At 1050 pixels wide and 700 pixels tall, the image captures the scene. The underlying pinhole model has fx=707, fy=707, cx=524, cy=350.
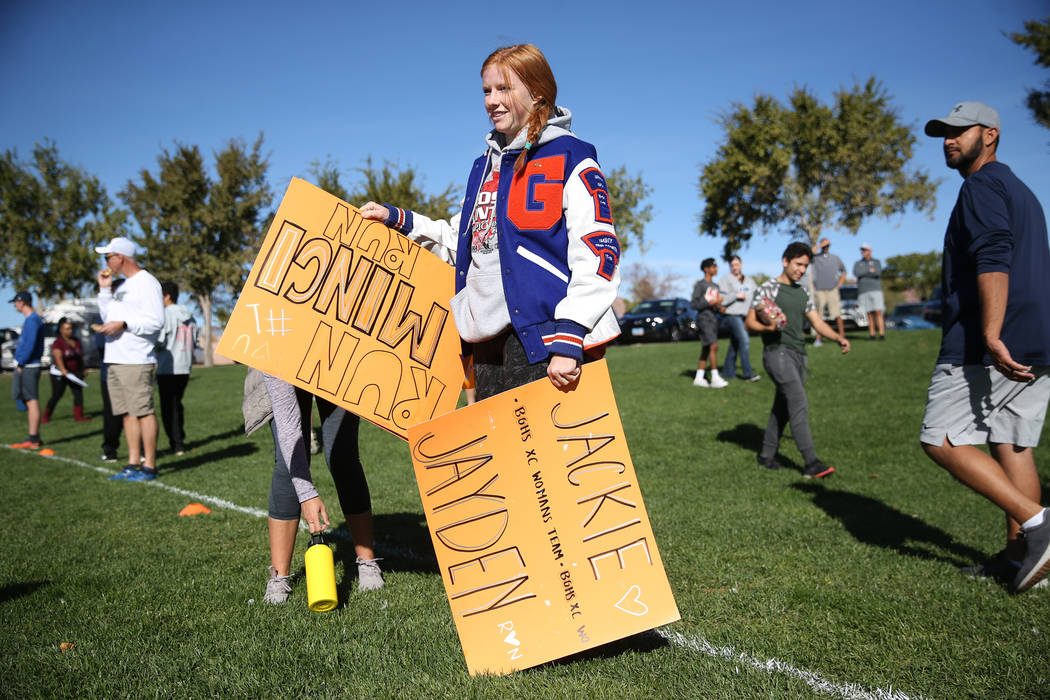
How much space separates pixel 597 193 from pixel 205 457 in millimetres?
7933

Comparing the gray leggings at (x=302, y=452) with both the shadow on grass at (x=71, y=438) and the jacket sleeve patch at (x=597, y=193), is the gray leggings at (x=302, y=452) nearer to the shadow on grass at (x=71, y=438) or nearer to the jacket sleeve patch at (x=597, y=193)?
the jacket sleeve patch at (x=597, y=193)

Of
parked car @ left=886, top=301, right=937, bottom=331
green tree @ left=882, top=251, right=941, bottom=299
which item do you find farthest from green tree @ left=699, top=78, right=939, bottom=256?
green tree @ left=882, top=251, right=941, bottom=299

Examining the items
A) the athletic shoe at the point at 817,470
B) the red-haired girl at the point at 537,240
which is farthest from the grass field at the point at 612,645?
the red-haired girl at the point at 537,240

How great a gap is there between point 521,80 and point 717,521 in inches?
139

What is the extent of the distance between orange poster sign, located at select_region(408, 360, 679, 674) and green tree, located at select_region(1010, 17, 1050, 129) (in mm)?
26660

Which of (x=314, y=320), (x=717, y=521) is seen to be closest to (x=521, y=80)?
(x=314, y=320)

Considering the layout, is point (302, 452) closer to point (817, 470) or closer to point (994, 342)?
point (994, 342)

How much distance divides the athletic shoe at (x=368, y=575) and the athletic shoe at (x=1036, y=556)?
10.3ft

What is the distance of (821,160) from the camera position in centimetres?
2997

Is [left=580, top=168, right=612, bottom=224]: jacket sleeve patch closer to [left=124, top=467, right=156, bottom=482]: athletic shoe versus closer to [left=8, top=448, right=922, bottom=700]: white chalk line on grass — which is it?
[left=8, top=448, right=922, bottom=700]: white chalk line on grass

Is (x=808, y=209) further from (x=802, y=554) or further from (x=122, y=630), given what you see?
(x=122, y=630)

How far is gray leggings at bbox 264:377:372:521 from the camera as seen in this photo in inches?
135

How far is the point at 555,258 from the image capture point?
2.72 m

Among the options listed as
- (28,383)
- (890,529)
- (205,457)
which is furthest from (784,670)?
(28,383)
